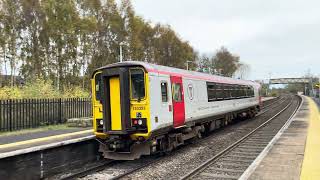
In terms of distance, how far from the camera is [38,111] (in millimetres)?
18297

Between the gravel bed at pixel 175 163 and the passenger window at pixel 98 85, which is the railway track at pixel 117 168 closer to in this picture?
the gravel bed at pixel 175 163

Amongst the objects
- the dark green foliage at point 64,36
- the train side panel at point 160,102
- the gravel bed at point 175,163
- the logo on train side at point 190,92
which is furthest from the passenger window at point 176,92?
the dark green foliage at point 64,36

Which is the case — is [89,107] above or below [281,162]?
above

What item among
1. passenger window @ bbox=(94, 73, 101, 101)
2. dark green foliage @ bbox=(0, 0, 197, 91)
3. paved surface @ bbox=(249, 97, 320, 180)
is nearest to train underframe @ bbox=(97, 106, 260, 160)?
passenger window @ bbox=(94, 73, 101, 101)

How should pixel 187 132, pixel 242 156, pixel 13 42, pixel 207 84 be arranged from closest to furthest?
1. pixel 242 156
2. pixel 187 132
3. pixel 207 84
4. pixel 13 42

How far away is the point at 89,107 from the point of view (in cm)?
2234

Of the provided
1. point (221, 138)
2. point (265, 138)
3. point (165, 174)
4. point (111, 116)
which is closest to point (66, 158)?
point (111, 116)

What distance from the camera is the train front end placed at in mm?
10781

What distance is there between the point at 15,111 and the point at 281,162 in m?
12.1

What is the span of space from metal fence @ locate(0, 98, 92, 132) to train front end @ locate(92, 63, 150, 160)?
699 cm

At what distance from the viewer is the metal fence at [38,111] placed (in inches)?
643

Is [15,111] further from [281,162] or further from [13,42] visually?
[13,42]

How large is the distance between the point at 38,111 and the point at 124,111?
9139 mm

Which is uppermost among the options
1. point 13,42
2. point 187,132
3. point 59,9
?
point 59,9
